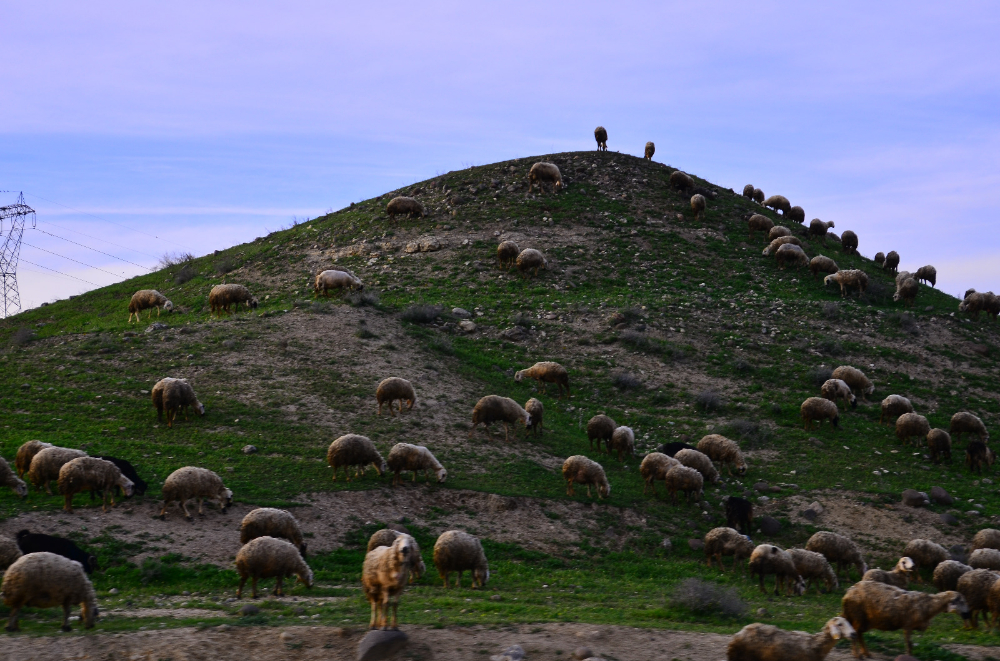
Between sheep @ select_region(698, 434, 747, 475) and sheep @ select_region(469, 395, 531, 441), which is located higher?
sheep @ select_region(469, 395, 531, 441)

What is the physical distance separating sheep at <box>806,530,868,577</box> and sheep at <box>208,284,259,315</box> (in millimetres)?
25400

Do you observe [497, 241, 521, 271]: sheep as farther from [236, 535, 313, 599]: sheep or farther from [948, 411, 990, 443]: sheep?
[236, 535, 313, 599]: sheep

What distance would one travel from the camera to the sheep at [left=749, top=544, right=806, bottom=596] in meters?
16.7

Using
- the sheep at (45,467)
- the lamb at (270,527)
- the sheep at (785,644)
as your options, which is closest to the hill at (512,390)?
the sheep at (45,467)

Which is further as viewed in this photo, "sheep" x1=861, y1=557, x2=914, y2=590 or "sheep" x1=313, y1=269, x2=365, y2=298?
"sheep" x1=313, y1=269, x2=365, y2=298

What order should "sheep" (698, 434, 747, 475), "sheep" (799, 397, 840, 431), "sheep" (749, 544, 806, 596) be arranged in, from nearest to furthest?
"sheep" (749, 544, 806, 596) → "sheep" (698, 434, 747, 475) → "sheep" (799, 397, 840, 431)

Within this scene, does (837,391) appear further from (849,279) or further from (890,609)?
(890,609)

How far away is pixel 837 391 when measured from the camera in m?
29.6

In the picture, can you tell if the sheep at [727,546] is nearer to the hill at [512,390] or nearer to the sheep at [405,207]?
the hill at [512,390]

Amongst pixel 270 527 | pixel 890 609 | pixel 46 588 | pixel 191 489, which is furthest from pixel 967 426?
pixel 46 588

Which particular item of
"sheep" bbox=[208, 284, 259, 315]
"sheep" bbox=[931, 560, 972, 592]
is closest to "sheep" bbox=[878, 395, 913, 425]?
"sheep" bbox=[931, 560, 972, 592]

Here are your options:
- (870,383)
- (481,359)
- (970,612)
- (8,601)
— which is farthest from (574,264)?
(8,601)

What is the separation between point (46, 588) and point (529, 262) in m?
29.6

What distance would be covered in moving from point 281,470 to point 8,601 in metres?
9.23
